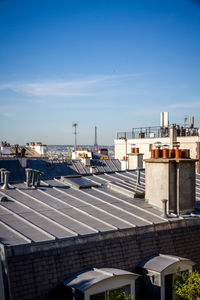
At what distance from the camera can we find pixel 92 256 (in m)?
10.7

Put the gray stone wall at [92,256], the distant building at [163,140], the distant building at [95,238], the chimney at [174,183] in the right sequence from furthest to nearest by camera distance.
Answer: the distant building at [163,140]
the chimney at [174,183]
the distant building at [95,238]
the gray stone wall at [92,256]

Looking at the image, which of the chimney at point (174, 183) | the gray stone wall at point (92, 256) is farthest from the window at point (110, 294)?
the chimney at point (174, 183)

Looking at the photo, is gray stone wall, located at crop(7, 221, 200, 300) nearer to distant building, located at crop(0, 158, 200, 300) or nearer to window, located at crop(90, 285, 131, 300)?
distant building, located at crop(0, 158, 200, 300)

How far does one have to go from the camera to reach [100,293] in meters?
9.61

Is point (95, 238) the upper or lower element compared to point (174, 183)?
lower

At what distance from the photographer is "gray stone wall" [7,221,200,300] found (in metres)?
9.30

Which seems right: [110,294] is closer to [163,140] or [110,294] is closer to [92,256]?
[92,256]

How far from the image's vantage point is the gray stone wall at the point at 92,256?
930 cm

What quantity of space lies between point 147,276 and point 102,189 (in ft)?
19.6

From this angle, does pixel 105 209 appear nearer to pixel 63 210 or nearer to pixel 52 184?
pixel 63 210

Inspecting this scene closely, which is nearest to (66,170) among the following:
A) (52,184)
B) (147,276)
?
(52,184)

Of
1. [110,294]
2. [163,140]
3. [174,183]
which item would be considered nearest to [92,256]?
[110,294]

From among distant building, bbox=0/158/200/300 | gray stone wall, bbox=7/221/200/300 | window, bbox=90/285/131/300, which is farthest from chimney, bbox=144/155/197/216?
window, bbox=90/285/131/300

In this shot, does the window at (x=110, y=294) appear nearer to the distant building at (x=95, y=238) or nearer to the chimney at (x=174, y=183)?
the distant building at (x=95, y=238)
